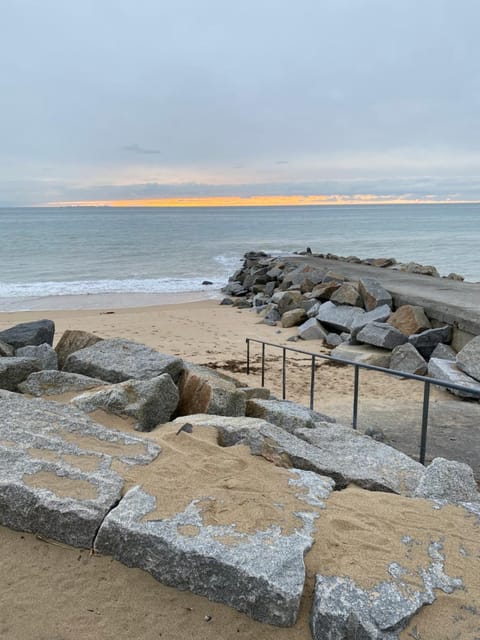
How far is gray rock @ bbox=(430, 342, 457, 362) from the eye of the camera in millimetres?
9047

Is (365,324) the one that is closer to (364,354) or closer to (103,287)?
(364,354)

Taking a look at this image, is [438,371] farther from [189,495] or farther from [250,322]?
[250,322]

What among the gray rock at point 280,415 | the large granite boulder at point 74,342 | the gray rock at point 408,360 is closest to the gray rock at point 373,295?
the gray rock at point 408,360

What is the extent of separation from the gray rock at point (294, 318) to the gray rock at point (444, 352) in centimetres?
520

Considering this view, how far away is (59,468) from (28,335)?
14.8ft

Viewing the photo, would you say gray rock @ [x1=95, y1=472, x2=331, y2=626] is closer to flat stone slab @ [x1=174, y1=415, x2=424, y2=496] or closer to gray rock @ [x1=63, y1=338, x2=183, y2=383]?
flat stone slab @ [x1=174, y1=415, x2=424, y2=496]

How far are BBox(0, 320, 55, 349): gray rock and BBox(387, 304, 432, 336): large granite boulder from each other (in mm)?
6960


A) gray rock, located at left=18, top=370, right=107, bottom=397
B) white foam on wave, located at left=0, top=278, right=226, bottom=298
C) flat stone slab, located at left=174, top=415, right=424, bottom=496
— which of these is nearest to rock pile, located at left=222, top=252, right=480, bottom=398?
flat stone slab, located at left=174, top=415, right=424, bottom=496

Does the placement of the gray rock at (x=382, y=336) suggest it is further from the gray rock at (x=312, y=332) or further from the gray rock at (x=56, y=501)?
the gray rock at (x=56, y=501)

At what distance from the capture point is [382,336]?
9.72m

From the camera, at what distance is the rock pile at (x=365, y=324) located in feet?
27.1

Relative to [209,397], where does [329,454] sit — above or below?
below

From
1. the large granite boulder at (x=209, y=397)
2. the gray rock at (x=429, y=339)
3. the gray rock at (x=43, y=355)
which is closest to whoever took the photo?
the large granite boulder at (x=209, y=397)

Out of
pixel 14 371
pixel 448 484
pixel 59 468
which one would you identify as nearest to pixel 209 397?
pixel 59 468
